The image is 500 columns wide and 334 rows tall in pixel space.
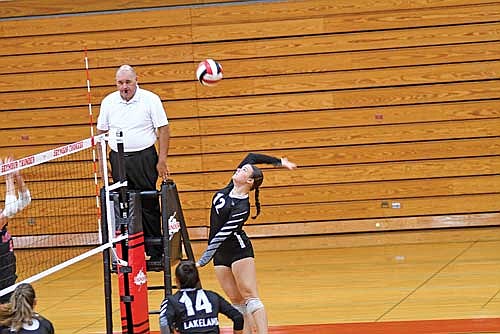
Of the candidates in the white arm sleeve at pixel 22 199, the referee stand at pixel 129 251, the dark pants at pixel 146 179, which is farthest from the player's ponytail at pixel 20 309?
the dark pants at pixel 146 179

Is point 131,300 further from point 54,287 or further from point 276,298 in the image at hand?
point 54,287

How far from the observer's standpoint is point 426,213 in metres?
15.3

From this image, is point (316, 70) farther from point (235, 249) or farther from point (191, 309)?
point (191, 309)

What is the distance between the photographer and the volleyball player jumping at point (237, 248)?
9023 millimetres

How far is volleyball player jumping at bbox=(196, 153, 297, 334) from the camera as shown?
902 centimetres

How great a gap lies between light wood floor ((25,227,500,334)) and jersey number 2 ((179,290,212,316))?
2.85 meters

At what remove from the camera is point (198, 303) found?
7680 millimetres

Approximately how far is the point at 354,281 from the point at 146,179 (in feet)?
11.3

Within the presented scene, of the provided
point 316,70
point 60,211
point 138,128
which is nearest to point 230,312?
point 138,128

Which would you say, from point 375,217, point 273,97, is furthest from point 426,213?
point 273,97

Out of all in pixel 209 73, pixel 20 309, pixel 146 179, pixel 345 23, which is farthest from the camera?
pixel 345 23

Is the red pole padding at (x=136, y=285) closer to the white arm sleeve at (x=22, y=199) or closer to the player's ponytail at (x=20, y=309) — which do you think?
the white arm sleeve at (x=22, y=199)

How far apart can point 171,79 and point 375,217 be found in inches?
140

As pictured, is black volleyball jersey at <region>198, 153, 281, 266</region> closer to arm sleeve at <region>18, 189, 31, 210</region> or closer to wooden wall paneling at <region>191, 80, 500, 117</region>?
arm sleeve at <region>18, 189, 31, 210</region>
